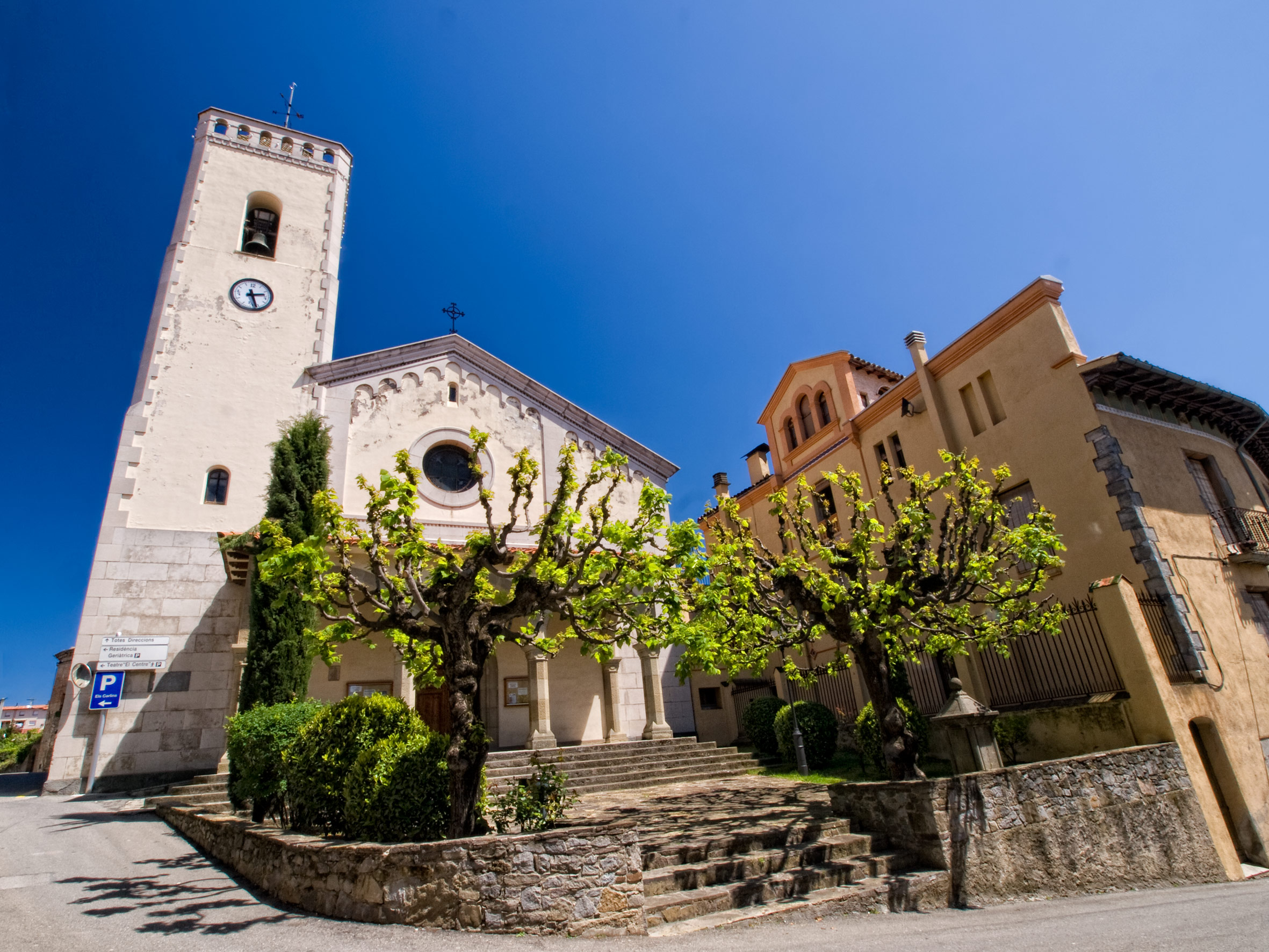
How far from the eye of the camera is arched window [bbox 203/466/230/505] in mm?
16016

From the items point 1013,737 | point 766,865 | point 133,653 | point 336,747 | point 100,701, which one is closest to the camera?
point 766,865

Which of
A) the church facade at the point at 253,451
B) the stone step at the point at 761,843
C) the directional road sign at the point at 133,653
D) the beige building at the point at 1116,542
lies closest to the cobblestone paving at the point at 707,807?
the stone step at the point at 761,843

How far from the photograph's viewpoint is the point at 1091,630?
430 inches

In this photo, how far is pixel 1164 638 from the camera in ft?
37.3

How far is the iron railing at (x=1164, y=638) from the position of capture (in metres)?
11.0

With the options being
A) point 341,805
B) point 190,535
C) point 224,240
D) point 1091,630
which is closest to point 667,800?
point 341,805

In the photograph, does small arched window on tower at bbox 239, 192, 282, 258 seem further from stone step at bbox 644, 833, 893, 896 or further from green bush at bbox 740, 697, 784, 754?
stone step at bbox 644, 833, 893, 896

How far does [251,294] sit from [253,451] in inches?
201

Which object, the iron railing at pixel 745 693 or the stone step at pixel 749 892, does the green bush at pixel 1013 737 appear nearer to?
the stone step at pixel 749 892

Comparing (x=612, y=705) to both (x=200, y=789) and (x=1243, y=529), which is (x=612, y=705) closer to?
(x=200, y=789)

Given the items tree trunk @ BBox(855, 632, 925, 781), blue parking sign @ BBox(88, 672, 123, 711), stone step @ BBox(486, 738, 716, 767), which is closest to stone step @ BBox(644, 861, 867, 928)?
tree trunk @ BBox(855, 632, 925, 781)

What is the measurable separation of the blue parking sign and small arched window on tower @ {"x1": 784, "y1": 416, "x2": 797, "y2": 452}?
18.4 m

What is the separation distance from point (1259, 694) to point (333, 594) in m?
15.5

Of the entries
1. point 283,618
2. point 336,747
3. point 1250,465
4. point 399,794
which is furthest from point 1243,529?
point 283,618
